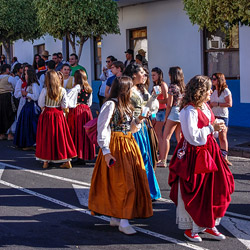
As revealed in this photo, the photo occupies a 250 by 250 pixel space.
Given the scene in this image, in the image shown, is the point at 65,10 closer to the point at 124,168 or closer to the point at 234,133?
the point at 234,133

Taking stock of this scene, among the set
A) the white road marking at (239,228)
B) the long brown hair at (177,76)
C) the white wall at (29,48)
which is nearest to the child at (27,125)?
the long brown hair at (177,76)

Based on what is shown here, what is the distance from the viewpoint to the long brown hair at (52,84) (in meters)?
9.38

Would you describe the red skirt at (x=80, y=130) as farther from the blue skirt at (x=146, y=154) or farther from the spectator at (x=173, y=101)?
the blue skirt at (x=146, y=154)

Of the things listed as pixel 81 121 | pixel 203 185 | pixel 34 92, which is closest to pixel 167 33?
pixel 34 92

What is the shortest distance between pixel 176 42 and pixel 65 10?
3560 mm

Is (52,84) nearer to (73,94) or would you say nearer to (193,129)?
(73,94)

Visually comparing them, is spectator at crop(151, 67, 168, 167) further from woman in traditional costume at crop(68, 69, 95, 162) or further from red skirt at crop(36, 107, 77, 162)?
red skirt at crop(36, 107, 77, 162)

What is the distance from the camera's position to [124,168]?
5.82 metres

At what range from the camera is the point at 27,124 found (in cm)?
1201

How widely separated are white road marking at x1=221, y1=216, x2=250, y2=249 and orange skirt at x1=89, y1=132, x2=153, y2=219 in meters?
0.96

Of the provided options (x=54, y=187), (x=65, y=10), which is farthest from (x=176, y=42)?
(x=54, y=187)

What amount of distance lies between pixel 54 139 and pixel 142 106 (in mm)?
3321

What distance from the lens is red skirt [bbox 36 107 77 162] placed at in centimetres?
971

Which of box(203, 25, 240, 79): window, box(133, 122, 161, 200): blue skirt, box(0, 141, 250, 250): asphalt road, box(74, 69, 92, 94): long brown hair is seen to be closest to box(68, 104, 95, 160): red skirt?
box(74, 69, 92, 94): long brown hair
